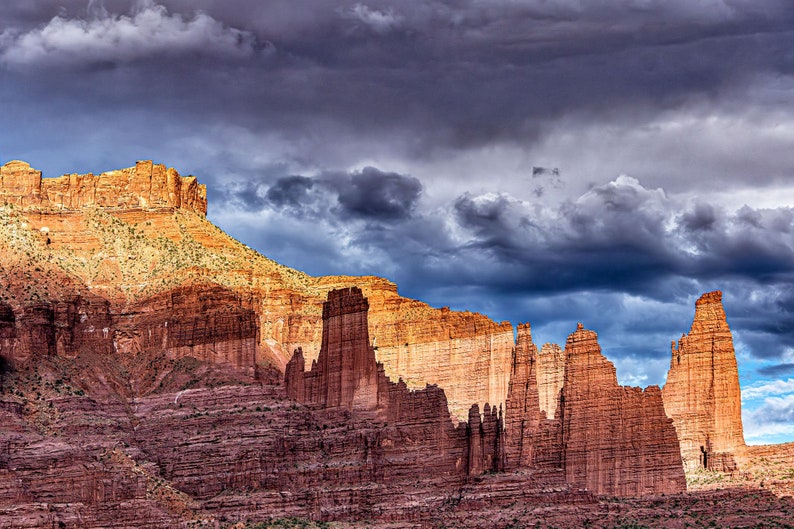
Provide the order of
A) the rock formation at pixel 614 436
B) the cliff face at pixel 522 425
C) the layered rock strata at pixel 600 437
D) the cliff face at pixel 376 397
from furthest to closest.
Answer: the cliff face at pixel 522 425, the layered rock strata at pixel 600 437, the rock formation at pixel 614 436, the cliff face at pixel 376 397

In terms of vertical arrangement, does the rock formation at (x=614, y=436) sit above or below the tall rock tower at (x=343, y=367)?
below

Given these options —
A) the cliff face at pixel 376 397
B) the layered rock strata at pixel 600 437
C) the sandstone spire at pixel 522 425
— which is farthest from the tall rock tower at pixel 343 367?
the layered rock strata at pixel 600 437

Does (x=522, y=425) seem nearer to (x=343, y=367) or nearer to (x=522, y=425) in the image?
(x=522, y=425)

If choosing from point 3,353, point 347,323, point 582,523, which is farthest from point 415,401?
point 3,353

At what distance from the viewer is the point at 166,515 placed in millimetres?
166125

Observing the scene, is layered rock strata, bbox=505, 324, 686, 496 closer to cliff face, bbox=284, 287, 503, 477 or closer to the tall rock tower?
cliff face, bbox=284, 287, 503, 477

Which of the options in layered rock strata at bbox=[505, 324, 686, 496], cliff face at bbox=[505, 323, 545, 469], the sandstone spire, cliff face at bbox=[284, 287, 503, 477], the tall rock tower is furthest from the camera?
the sandstone spire

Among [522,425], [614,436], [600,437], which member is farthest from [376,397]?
→ [614,436]

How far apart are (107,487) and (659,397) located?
54.1 meters

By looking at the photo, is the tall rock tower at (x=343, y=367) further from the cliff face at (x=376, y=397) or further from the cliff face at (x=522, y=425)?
the cliff face at (x=522, y=425)

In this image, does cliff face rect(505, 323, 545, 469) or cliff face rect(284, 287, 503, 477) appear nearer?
cliff face rect(284, 287, 503, 477)

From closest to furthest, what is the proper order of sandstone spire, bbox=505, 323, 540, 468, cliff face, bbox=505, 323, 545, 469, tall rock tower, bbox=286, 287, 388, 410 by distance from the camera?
1. tall rock tower, bbox=286, 287, 388, 410
2. cliff face, bbox=505, 323, 545, 469
3. sandstone spire, bbox=505, 323, 540, 468

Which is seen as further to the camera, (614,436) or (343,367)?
(343,367)

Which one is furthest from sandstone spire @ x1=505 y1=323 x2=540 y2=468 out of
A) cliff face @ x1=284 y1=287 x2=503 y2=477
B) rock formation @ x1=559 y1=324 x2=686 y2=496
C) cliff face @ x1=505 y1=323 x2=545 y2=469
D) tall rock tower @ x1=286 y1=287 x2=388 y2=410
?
tall rock tower @ x1=286 y1=287 x2=388 y2=410
